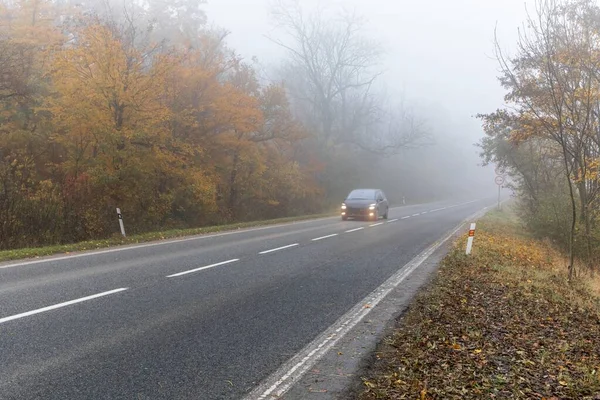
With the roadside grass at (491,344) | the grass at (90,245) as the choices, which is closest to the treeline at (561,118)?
the roadside grass at (491,344)

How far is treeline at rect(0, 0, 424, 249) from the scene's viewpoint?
51.2 ft

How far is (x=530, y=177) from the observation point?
911 inches

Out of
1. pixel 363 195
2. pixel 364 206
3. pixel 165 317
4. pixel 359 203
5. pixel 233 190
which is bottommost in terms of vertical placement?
pixel 165 317

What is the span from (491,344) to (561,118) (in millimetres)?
7319

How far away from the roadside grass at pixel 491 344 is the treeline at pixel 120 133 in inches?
468

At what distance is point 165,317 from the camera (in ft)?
17.7

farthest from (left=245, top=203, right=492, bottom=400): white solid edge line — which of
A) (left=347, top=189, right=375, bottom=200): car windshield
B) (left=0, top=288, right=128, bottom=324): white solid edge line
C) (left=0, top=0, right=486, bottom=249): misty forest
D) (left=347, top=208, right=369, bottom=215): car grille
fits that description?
(left=347, top=189, right=375, bottom=200): car windshield

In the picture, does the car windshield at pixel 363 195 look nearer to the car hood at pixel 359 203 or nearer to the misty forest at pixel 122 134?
the car hood at pixel 359 203

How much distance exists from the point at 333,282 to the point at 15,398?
5238 mm

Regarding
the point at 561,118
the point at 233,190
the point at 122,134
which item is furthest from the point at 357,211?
the point at 561,118

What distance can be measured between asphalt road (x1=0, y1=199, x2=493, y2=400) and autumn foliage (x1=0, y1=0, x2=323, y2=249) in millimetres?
5972

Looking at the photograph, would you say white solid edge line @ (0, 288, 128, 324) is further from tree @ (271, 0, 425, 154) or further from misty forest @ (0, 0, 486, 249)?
tree @ (271, 0, 425, 154)

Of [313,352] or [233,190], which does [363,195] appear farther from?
[313,352]

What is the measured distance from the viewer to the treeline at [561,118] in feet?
33.6
